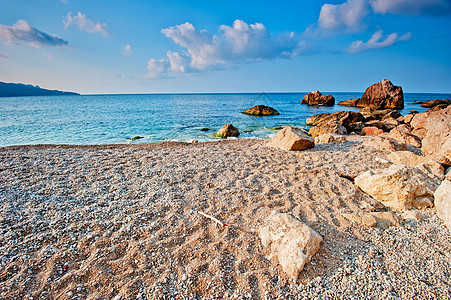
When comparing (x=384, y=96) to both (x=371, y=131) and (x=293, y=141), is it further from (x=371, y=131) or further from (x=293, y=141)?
(x=293, y=141)

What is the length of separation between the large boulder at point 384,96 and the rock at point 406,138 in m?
48.9

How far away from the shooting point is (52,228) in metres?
4.28

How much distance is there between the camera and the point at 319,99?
58688 millimetres

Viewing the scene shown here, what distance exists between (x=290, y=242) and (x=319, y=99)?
62.5 m

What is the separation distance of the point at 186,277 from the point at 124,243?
147 cm

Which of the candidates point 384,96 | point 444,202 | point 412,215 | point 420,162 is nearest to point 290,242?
point 412,215

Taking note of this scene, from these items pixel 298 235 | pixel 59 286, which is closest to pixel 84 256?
pixel 59 286

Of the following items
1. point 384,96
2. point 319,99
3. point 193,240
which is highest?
point 384,96

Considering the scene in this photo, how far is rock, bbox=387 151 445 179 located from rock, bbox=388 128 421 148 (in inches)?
169

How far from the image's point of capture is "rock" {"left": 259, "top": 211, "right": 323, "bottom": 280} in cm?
339

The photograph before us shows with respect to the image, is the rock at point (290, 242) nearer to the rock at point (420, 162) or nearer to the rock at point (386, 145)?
the rock at point (420, 162)

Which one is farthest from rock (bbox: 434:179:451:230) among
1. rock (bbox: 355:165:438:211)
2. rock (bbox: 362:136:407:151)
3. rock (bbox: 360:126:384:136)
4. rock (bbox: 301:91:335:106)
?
rock (bbox: 301:91:335:106)

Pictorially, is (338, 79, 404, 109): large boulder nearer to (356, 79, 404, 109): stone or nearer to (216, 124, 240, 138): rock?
(356, 79, 404, 109): stone

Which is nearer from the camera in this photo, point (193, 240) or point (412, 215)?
point (193, 240)
